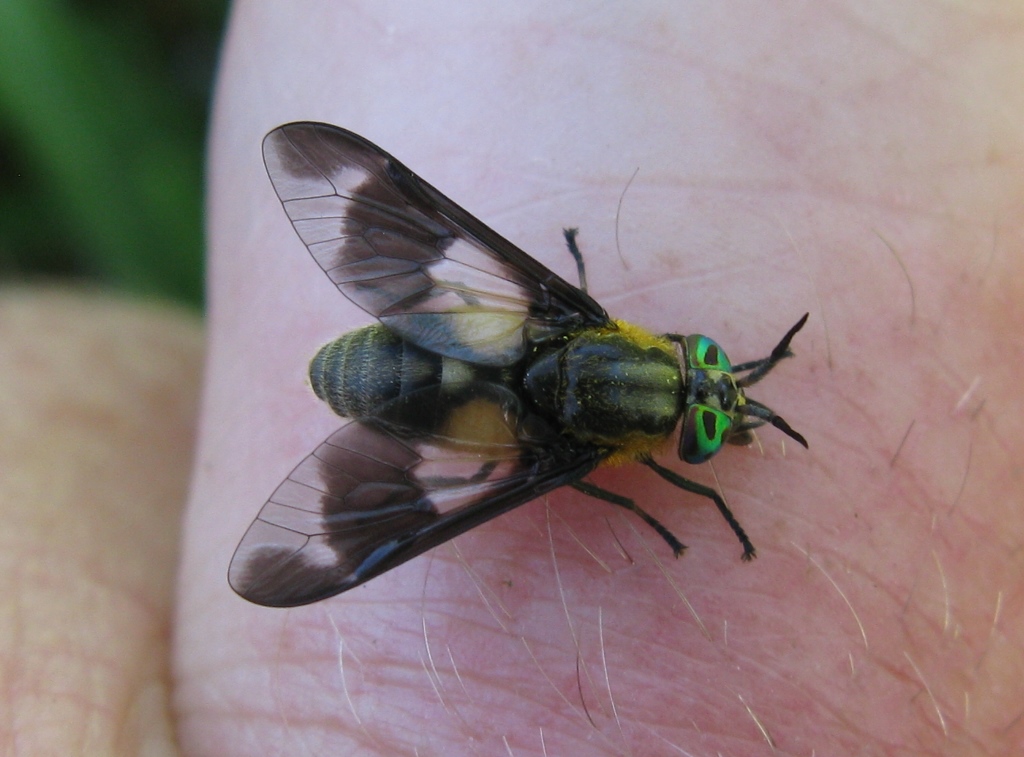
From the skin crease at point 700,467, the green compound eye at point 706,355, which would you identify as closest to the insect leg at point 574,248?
the skin crease at point 700,467

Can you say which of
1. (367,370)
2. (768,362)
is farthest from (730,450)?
(367,370)

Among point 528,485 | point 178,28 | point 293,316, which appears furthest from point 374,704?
point 178,28

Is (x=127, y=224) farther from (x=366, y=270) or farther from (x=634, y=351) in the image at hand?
(x=634, y=351)

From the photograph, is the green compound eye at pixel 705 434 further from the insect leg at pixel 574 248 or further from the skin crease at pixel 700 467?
the insect leg at pixel 574 248

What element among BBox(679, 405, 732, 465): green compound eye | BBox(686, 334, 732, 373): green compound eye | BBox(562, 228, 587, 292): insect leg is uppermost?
BBox(562, 228, 587, 292): insect leg

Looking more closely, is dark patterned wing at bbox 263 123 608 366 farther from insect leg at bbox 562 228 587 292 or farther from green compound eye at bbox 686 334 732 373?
green compound eye at bbox 686 334 732 373

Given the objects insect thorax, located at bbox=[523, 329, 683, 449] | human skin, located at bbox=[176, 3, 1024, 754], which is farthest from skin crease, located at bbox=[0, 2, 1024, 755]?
insect thorax, located at bbox=[523, 329, 683, 449]
